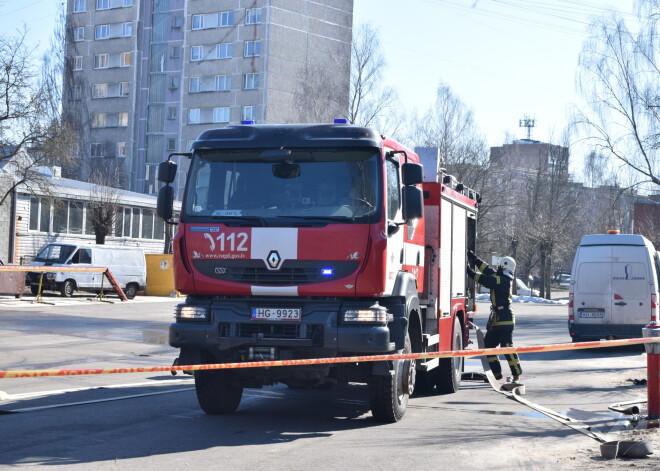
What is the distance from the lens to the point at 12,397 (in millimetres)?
10312

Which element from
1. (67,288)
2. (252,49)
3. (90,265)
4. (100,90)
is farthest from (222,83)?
(67,288)

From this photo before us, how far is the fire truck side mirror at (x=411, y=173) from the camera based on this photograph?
29.7 feet

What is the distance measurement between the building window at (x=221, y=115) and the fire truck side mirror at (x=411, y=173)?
66.9 metres

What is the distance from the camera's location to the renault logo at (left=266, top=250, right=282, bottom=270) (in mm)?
8672

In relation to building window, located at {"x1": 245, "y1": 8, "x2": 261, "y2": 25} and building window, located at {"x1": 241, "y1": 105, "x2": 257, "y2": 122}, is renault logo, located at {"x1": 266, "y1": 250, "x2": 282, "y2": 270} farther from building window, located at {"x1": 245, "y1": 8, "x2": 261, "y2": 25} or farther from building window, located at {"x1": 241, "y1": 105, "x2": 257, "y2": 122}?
building window, located at {"x1": 245, "y1": 8, "x2": 261, "y2": 25}

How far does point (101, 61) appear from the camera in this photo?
80250 millimetres

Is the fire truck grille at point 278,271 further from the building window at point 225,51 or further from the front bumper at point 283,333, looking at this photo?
the building window at point 225,51

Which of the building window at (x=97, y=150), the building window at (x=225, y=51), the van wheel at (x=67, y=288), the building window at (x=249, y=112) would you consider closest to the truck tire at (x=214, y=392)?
the van wheel at (x=67, y=288)

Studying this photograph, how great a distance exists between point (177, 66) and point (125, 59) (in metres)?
5.17

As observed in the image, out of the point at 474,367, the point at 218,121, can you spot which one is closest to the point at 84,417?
the point at 474,367

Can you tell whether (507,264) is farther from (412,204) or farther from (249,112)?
(249,112)

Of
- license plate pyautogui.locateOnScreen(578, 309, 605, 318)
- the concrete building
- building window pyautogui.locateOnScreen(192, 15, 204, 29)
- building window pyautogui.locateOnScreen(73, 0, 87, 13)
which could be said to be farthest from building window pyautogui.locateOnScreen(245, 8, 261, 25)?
→ license plate pyautogui.locateOnScreen(578, 309, 605, 318)

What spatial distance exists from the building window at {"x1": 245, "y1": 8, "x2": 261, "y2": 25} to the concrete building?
3.2 inches

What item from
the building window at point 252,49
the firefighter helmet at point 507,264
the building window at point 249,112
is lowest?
the firefighter helmet at point 507,264
